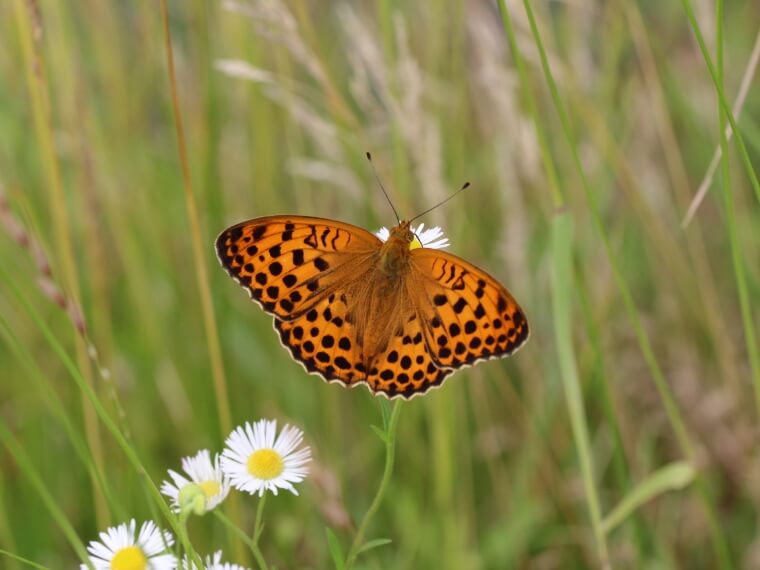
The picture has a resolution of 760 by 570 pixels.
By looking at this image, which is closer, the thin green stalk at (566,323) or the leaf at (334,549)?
the leaf at (334,549)

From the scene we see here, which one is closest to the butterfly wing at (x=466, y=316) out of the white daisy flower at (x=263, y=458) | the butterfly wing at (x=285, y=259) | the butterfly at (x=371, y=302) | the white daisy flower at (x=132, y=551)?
the butterfly at (x=371, y=302)

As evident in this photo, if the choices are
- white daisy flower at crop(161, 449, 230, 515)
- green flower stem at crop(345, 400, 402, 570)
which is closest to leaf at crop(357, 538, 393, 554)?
green flower stem at crop(345, 400, 402, 570)

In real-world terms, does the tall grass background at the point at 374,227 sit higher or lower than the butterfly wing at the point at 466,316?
higher

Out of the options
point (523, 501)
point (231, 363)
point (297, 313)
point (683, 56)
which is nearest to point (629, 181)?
point (523, 501)

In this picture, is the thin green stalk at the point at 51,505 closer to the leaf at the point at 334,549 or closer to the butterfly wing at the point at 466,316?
the leaf at the point at 334,549

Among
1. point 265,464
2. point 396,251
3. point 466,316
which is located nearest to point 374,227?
point 396,251

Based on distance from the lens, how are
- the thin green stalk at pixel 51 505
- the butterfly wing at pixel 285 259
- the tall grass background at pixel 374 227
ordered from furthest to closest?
the tall grass background at pixel 374 227, the butterfly wing at pixel 285 259, the thin green stalk at pixel 51 505
